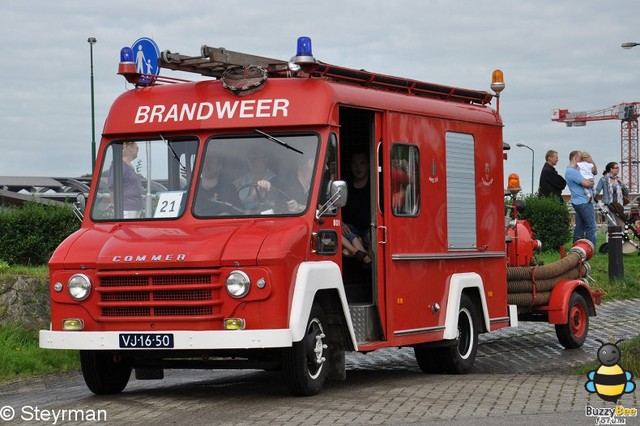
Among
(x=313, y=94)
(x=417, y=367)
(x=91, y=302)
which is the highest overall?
(x=313, y=94)

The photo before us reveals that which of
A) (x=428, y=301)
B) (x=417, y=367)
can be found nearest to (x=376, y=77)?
(x=428, y=301)

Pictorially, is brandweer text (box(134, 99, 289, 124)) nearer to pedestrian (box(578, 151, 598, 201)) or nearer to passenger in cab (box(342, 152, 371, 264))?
passenger in cab (box(342, 152, 371, 264))

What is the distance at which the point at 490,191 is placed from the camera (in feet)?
52.7

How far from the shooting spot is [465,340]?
15203 mm

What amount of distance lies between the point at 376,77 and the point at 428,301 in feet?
7.79

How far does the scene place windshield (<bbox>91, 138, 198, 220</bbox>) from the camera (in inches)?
505

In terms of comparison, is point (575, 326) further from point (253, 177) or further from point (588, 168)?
point (588, 168)

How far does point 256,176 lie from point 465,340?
384cm

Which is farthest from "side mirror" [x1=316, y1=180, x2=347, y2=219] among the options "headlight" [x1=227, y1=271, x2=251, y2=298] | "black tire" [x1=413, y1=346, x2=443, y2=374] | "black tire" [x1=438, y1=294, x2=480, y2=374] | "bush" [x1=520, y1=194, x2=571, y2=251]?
"bush" [x1=520, y1=194, x2=571, y2=251]

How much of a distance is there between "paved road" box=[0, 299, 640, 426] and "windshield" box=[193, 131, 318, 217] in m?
1.68

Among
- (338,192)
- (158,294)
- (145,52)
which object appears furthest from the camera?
(145,52)

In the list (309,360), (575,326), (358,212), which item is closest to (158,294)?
(309,360)

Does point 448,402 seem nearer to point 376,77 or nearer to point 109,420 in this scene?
point 109,420

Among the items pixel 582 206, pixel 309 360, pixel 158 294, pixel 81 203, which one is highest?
pixel 81 203
